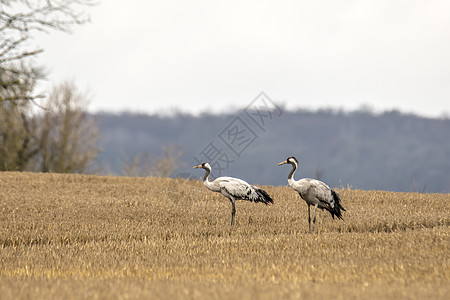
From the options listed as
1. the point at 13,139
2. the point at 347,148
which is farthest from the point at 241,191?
the point at 347,148

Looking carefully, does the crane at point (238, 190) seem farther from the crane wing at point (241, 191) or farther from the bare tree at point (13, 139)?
the bare tree at point (13, 139)

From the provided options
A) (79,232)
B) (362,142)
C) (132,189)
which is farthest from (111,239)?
(362,142)

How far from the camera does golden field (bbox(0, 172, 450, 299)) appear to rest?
21.9ft

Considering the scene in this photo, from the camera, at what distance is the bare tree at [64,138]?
120ft

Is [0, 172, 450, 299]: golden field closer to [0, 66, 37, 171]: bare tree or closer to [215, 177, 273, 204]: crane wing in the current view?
[215, 177, 273, 204]: crane wing

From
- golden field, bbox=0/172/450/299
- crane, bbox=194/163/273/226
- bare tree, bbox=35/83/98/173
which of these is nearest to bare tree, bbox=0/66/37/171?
bare tree, bbox=35/83/98/173

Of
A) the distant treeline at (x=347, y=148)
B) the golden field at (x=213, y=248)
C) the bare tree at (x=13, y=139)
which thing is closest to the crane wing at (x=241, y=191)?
the golden field at (x=213, y=248)

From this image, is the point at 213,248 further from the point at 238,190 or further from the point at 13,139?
the point at 13,139

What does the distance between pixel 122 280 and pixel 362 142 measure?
138 meters

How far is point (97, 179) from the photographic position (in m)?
23.8

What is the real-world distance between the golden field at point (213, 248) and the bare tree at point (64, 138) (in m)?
17.3

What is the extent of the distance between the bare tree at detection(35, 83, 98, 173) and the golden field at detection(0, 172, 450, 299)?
56.8 feet

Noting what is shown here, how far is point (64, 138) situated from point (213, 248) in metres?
28.6

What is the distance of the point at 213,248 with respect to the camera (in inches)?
406
